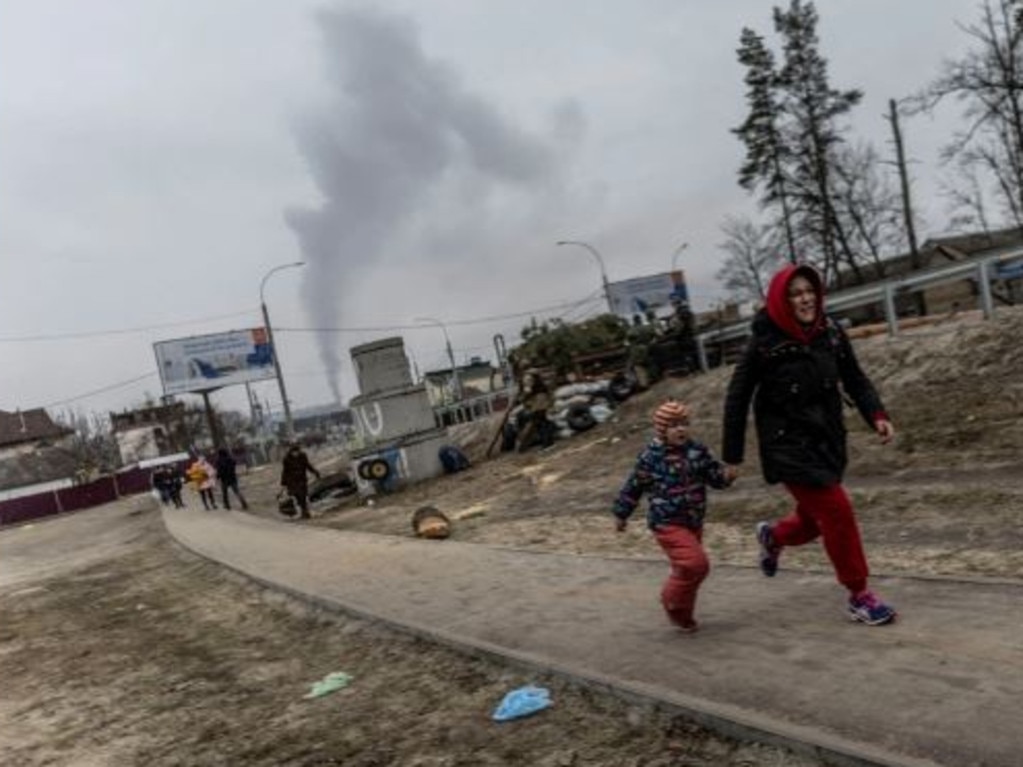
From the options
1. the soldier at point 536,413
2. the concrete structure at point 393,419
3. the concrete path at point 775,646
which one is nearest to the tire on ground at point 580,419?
the soldier at point 536,413

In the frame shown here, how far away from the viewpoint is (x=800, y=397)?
527 cm

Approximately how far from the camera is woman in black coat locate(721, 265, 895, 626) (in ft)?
17.3

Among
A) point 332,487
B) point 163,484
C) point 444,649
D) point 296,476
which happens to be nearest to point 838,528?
point 444,649

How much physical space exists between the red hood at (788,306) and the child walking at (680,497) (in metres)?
0.77

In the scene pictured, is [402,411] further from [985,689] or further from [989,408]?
[985,689]

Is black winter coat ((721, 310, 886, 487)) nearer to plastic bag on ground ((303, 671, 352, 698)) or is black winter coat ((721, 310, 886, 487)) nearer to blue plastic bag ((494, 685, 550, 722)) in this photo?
blue plastic bag ((494, 685, 550, 722))

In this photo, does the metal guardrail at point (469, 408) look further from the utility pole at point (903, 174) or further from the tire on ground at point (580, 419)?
the tire on ground at point (580, 419)

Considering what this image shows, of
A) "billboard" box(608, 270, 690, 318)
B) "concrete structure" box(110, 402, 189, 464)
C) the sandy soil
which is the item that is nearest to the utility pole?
"billboard" box(608, 270, 690, 318)

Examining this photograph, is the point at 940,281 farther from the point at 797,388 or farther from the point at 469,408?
the point at 469,408

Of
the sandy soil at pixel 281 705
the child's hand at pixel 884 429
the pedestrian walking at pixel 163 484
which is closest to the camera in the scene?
the sandy soil at pixel 281 705

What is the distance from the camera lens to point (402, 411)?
24109 mm

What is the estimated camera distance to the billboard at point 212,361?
184ft

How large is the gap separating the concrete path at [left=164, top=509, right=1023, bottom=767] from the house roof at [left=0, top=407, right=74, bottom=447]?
101039 mm

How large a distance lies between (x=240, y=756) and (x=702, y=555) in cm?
271
